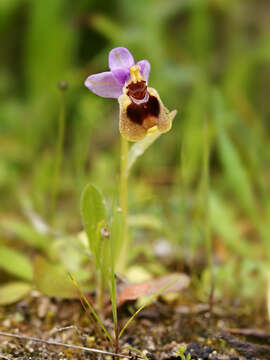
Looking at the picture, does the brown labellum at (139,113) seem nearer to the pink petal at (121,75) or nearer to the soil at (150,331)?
the pink petal at (121,75)

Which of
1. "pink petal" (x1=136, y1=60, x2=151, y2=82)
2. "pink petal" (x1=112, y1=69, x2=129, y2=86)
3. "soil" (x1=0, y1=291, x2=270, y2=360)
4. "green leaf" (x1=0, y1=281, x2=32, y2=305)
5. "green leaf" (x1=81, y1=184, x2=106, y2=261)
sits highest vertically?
"pink petal" (x1=136, y1=60, x2=151, y2=82)

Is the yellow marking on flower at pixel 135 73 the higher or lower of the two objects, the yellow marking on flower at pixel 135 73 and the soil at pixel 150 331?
the higher

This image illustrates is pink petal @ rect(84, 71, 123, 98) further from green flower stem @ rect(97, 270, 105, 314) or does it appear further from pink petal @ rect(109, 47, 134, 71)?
green flower stem @ rect(97, 270, 105, 314)

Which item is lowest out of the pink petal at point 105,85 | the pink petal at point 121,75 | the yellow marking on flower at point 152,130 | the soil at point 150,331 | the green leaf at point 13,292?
the soil at point 150,331

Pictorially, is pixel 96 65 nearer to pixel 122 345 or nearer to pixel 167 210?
pixel 167 210

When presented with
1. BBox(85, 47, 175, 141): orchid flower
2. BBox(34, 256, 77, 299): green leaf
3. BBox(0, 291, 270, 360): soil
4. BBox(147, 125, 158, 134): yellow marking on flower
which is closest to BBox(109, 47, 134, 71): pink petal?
BBox(85, 47, 175, 141): orchid flower

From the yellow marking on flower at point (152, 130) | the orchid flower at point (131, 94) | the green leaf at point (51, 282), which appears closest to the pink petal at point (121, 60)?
the orchid flower at point (131, 94)

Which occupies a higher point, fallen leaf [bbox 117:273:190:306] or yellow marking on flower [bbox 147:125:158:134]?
yellow marking on flower [bbox 147:125:158:134]
